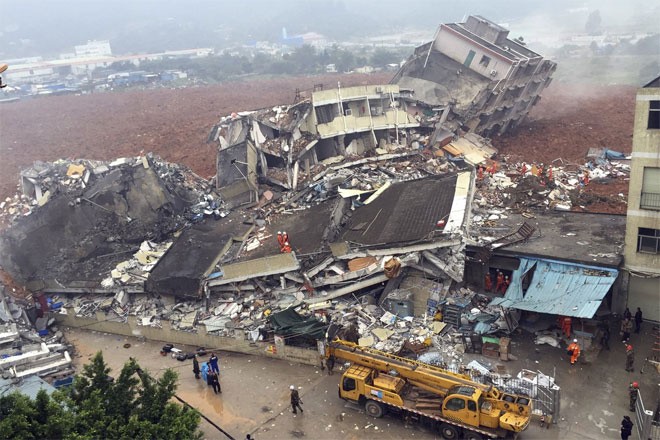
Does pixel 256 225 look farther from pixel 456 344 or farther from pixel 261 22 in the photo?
pixel 261 22

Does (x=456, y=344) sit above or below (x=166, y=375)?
below

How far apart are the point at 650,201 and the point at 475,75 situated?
61.2ft

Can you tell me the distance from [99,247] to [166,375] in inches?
460

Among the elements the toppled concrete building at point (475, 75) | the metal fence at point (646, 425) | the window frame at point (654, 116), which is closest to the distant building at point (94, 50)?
the toppled concrete building at point (475, 75)

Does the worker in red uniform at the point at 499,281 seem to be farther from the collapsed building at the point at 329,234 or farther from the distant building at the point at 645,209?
the distant building at the point at 645,209

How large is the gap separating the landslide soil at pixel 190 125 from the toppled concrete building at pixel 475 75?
7.74 feet

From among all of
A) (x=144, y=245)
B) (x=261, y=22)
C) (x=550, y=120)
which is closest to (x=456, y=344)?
(x=144, y=245)

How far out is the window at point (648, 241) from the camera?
13.6 m

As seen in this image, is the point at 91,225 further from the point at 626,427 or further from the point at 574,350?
the point at 626,427

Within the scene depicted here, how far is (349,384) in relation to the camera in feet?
38.4

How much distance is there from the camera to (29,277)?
18859mm

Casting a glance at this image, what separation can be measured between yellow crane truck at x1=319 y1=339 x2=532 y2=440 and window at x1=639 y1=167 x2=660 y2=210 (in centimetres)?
637

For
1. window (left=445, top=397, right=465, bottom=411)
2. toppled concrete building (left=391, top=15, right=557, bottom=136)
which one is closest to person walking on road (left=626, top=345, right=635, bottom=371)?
window (left=445, top=397, right=465, bottom=411)

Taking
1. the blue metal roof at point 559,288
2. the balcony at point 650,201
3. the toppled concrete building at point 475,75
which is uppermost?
the toppled concrete building at point 475,75
